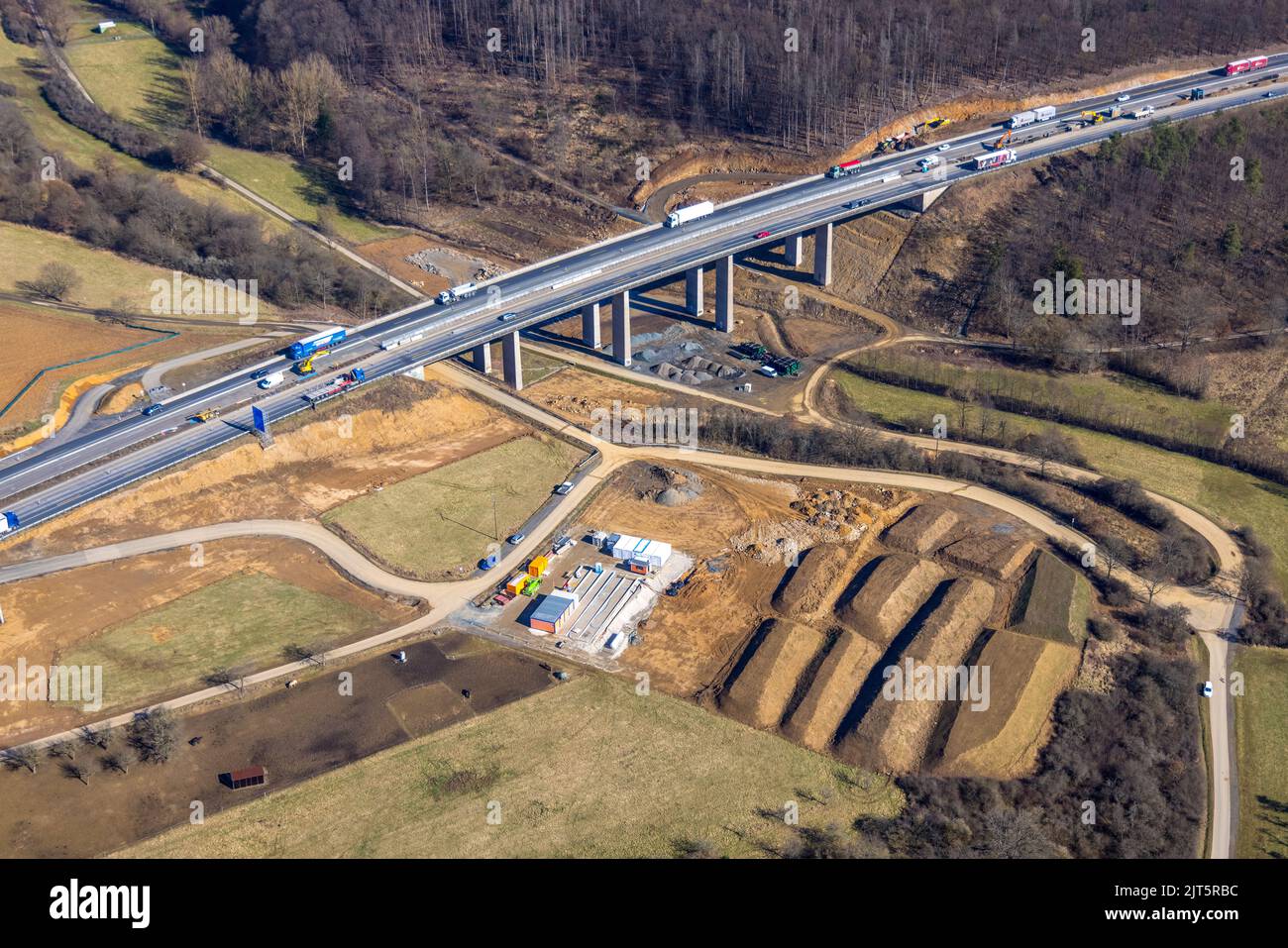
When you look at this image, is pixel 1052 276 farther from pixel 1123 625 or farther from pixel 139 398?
pixel 139 398

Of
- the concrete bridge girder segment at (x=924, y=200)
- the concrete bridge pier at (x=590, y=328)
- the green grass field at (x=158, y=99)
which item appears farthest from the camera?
the green grass field at (x=158, y=99)

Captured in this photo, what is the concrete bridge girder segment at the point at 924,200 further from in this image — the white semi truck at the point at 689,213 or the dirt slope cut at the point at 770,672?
the dirt slope cut at the point at 770,672

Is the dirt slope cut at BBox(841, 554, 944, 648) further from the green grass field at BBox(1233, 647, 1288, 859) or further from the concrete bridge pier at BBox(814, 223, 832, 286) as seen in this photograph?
the concrete bridge pier at BBox(814, 223, 832, 286)

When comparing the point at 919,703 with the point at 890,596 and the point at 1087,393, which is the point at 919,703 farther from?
the point at 1087,393

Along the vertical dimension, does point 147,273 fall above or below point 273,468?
above

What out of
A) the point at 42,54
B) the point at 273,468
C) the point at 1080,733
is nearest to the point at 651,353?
the point at 273,468

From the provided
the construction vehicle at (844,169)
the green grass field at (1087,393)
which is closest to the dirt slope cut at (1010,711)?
the green grass field at (1087,393)

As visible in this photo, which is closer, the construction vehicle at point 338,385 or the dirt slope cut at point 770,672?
the dirt slope cut at point 770,672
